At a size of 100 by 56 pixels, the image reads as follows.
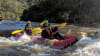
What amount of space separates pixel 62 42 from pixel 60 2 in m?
20.0

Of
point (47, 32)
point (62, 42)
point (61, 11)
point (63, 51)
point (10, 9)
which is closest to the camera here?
point (63, 51)

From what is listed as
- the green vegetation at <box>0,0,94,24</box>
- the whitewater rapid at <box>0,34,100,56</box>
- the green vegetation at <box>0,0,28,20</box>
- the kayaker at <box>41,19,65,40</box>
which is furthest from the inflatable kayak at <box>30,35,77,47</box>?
the green vegetation at <box>0,0,28,20</box>

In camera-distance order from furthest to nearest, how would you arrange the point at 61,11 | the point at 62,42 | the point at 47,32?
the point at 61,11 < the point at 47,32 < the point at 62,42

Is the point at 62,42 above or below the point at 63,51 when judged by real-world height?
above

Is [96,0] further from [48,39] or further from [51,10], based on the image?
[48,39]

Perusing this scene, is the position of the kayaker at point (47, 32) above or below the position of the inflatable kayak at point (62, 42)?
above

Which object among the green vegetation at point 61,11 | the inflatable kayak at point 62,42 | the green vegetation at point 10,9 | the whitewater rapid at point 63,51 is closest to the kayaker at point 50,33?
the inflatable kayak at point 62,42

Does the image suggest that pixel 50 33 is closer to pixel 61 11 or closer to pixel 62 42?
pixel 62 42

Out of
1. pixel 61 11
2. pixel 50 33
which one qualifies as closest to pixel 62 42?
pixel 50 33

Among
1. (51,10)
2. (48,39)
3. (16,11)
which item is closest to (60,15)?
(51,10)

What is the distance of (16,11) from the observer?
47188mm

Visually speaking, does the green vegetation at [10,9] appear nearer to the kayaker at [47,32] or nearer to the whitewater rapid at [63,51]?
the kayaker at [47,32]

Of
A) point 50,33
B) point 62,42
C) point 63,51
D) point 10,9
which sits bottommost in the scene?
point 10,9

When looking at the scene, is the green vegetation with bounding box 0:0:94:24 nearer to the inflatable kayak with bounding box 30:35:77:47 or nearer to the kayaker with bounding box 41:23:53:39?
the kayaker with bounding box 41:23:53:39
